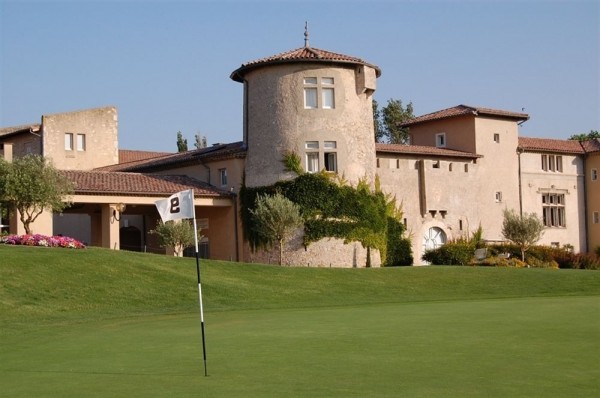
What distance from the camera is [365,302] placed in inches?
1384

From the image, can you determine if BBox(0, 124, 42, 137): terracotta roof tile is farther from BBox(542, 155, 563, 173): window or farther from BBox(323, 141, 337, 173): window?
BBox(542, 155, 563, 173): window

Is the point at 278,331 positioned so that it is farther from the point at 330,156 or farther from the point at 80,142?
the point at 80,142

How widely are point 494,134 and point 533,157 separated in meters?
3.88

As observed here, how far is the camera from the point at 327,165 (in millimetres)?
49781

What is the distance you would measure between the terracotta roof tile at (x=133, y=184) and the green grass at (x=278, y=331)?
29.0 feet

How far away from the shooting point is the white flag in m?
17.5

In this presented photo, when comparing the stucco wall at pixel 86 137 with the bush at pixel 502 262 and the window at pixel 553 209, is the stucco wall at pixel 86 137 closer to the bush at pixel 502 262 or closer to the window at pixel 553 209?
the bush at pixel 502 262

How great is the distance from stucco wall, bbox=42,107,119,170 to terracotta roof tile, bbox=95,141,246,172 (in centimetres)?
112

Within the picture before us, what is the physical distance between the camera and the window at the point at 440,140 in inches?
2406

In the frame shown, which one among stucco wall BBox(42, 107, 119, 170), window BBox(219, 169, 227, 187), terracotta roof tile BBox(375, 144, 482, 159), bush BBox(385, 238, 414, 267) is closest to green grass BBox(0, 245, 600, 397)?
bush BBox(385, 238, 414, 267)

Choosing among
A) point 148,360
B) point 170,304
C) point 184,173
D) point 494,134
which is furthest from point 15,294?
point 494,134

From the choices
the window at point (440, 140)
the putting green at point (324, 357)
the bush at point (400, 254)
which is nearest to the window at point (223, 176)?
the bush at point (400, 254)

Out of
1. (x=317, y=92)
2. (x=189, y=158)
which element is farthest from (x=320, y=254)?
(x=189, y=158)

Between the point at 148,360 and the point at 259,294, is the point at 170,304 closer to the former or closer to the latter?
the point at 259,294
